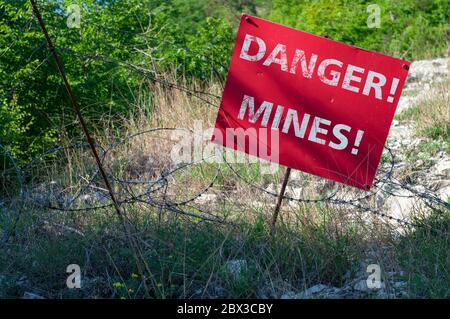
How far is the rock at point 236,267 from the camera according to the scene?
13.7 feet

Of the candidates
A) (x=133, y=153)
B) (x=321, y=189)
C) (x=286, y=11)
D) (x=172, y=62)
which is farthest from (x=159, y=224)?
(x=286, y=11)

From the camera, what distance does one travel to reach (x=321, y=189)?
242 inches

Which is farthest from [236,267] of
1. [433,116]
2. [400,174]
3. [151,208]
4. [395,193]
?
[433,116]

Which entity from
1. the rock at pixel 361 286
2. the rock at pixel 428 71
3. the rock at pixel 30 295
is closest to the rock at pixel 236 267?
the rock at pixel 361 286

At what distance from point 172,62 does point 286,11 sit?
8672 mm

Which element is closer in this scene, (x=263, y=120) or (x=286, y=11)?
(x=263, y=120)

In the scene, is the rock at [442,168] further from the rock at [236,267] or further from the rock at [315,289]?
the rock at [236,267]

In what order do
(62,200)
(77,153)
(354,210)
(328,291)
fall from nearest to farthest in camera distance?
1. (328,291)
2. (354,210)
3. (62,200)
4. (77,153)

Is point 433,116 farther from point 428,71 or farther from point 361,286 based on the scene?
point 361,286

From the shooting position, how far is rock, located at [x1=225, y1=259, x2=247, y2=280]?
13.7 feet

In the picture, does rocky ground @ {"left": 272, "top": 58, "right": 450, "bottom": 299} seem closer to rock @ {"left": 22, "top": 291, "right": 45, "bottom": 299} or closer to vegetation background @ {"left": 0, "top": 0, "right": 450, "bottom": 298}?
vegetation background @ {"left": 0, "top": 0, "right": 450, "bottom": 298}

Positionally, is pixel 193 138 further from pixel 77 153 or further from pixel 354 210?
pixel 354 210

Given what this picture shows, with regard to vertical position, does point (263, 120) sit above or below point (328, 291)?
above

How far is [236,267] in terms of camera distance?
4.30 metres
